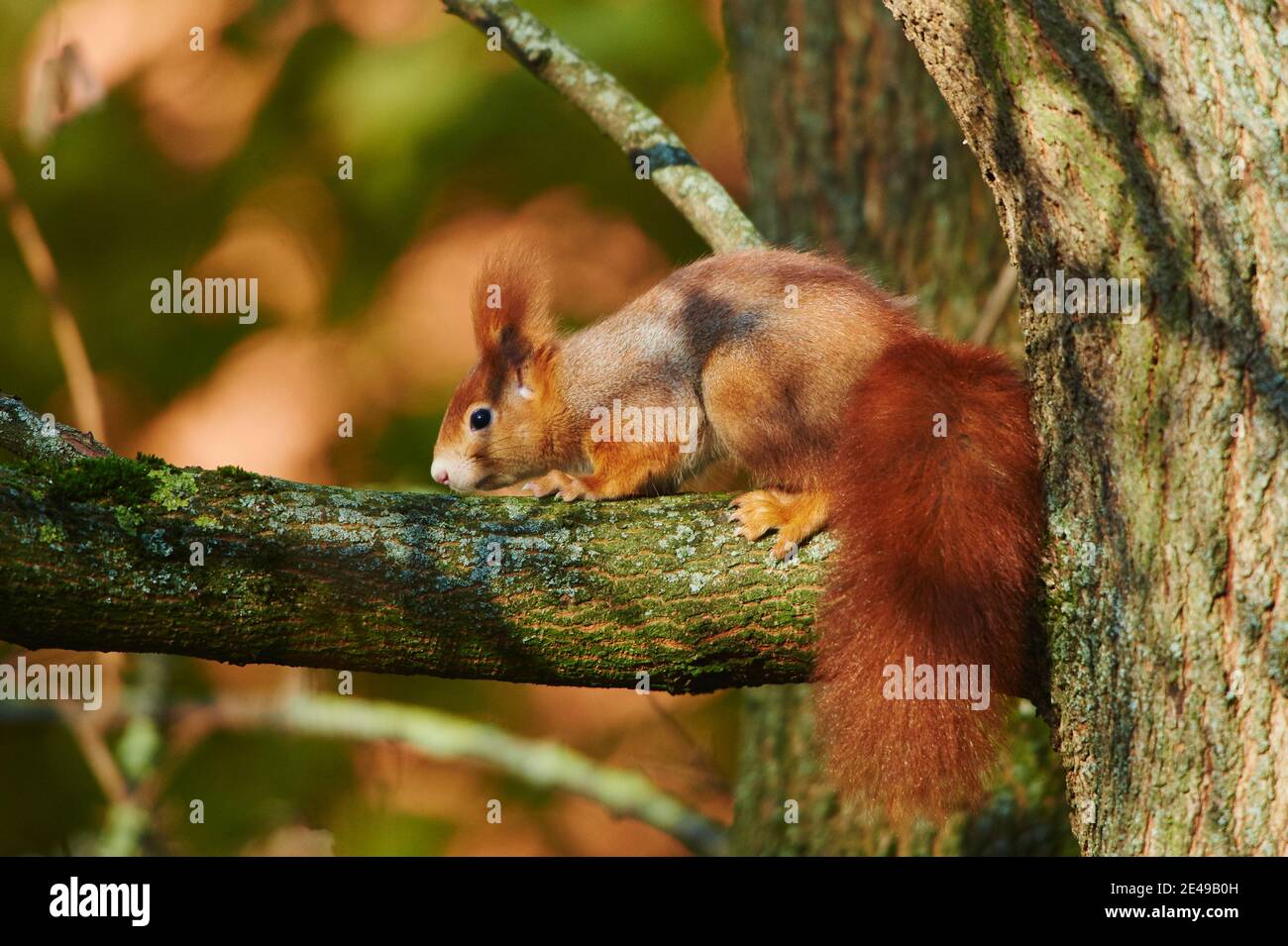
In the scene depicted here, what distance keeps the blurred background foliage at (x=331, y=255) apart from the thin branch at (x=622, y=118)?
2256 millimetres

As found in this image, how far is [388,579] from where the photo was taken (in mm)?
2438

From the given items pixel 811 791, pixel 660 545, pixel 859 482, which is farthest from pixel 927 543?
pixel 811 791

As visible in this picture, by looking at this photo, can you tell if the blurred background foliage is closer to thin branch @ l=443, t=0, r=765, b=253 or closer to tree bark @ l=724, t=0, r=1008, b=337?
tree bark @ l=724, t=0, r=1008, b=337

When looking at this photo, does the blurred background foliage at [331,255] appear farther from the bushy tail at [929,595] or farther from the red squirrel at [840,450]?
the bushy tail at [929,595]

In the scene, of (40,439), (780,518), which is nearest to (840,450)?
(780,518)

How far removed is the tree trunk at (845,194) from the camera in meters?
4.65

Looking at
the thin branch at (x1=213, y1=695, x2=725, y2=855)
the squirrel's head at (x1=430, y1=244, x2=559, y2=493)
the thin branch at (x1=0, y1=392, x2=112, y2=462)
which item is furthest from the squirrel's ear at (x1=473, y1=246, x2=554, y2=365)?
the thin branch at (x1=213, y1=695, x2=725, y2=855)

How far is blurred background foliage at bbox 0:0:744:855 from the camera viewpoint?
20.2ft

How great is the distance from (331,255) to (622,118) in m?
3.47

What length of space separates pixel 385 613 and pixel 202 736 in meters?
3.98

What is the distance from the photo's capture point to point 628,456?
3170 mm

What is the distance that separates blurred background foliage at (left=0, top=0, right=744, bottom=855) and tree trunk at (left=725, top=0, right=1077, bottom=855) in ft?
4.34

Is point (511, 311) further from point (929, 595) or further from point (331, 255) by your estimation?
point (331, 255)

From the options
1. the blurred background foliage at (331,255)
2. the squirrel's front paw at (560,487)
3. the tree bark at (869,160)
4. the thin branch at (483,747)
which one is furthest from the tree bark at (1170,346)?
the blurred background foliage at (331,255)
